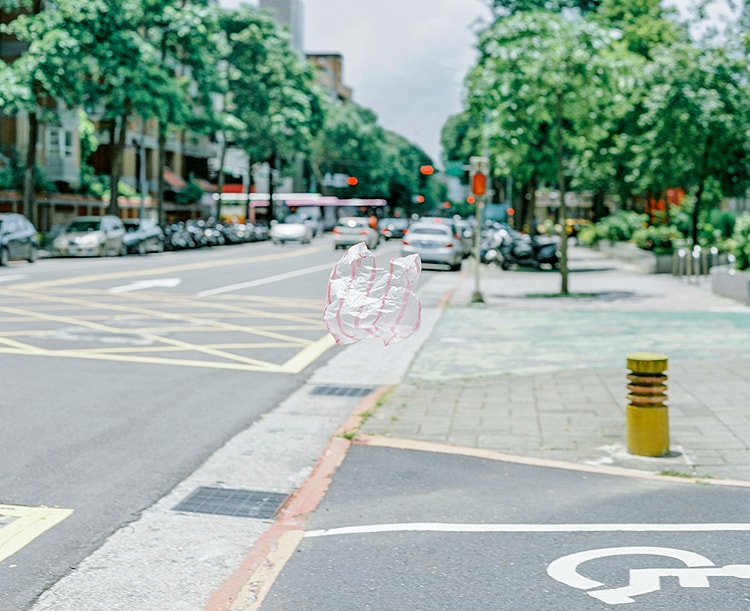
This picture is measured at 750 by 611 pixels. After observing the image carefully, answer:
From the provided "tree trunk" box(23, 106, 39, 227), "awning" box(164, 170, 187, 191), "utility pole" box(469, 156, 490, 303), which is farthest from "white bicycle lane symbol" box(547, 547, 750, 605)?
"awning" box(164, 170, 187, 191)

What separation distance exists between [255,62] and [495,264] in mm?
33658

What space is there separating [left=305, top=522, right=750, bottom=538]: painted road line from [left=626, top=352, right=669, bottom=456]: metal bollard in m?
1.90

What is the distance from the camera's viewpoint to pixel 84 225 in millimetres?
41406

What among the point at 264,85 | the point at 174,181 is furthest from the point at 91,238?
the point at 174,181

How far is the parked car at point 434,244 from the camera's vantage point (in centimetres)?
3616

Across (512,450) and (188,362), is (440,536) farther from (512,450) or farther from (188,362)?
(188,362)

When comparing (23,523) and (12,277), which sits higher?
(12,277)

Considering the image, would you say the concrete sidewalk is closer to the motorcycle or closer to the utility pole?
the utility pole

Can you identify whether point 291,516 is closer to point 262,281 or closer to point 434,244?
point 262,281

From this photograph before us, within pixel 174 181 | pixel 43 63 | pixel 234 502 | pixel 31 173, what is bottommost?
pixel 234 502

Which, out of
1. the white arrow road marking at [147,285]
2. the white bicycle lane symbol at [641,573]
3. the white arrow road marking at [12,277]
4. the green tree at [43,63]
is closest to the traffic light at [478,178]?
the white arrow road marking at [147,285]

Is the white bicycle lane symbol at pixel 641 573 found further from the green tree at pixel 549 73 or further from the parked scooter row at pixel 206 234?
the parked scooter row at pixel 206 234

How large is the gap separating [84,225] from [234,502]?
35887 mm

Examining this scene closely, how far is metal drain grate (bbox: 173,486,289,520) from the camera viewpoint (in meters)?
7.08
